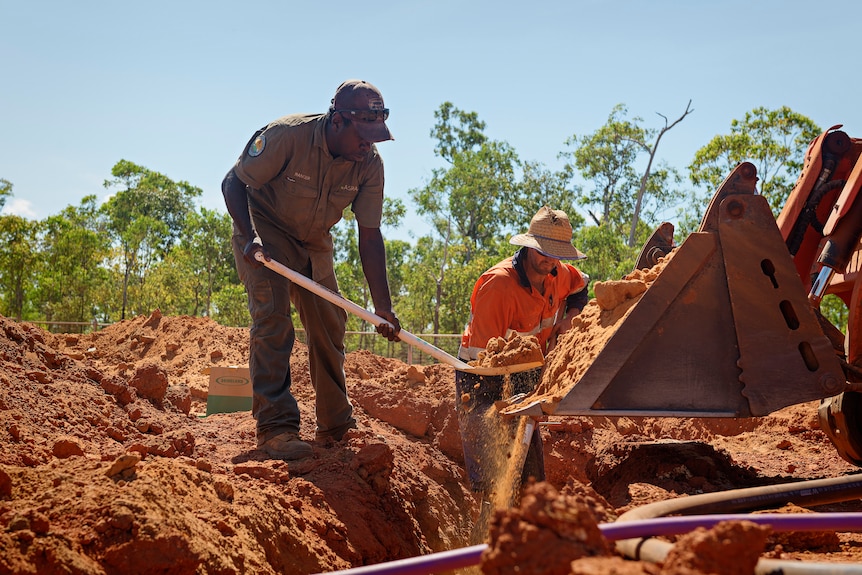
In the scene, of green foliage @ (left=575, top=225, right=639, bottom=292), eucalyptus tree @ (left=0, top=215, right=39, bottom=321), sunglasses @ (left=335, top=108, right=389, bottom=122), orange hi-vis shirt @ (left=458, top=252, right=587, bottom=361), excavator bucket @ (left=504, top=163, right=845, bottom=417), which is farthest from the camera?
green foliage @ (left=575, top=225, right=639, bottom=292)

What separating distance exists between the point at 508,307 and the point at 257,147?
200 cm

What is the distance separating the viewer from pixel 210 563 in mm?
2570

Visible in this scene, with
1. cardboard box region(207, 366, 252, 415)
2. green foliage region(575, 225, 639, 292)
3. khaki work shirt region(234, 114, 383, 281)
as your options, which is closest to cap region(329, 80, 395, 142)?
khaki work shirt region(234, 114, 383, 281)

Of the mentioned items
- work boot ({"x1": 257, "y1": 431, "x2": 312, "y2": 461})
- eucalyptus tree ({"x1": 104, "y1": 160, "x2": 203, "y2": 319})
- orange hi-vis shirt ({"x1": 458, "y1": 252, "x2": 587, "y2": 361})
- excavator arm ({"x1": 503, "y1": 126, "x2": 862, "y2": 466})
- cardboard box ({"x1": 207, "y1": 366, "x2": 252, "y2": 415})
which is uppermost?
eucalyptus tree ({"x1": 104, "y1": 160, "x2": 203, "y2": 319})

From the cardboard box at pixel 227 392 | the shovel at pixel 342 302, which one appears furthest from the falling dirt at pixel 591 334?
the cardboard box at pixel 227 392

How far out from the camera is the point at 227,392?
278 inches

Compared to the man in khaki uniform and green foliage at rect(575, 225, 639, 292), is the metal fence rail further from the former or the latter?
the man in khaki uniform

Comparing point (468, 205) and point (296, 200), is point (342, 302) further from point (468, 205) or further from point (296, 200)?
point (468, 205)

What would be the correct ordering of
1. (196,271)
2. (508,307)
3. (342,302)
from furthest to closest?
(196,271)
(508,307)
(342,302)

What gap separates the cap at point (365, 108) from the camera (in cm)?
433

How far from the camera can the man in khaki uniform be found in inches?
173

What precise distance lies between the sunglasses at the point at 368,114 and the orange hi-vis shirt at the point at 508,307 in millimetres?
1330

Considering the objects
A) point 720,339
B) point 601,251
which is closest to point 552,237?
point 720,339

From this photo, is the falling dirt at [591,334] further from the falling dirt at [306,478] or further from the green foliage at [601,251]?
the green foliage at [601,251]
